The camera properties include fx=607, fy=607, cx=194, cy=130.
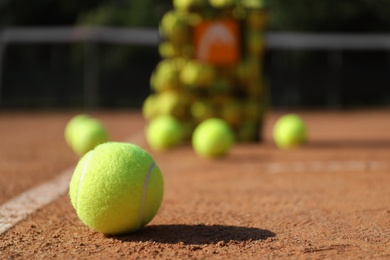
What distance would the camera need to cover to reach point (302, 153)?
29.6ft

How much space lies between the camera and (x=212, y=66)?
33.6 feet

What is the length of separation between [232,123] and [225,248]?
22.6ft

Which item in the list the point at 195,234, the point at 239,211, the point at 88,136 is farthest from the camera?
the point at 88,136

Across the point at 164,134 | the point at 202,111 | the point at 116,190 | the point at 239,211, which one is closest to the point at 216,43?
the point at 202,111

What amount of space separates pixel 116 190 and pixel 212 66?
21.9 feet

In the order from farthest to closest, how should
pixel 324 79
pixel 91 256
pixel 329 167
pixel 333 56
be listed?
1. pixel 333 56
2. pixel 324 79
3. pixel 329 167
4. pixel 91 256

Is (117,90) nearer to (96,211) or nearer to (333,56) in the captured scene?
(333,56)

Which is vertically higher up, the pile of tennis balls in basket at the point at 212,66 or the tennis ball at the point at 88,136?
the pile of tennis balls in basket at the point at 212,66

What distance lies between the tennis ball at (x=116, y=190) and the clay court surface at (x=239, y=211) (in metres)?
0.12

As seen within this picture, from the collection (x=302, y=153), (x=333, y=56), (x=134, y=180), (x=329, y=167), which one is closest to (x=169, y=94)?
(x=302, y=153)

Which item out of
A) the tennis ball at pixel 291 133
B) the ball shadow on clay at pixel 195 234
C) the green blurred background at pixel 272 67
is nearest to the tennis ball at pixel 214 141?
the tennis ball at pixel 291 133

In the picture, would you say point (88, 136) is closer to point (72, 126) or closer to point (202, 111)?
point (72, 126)

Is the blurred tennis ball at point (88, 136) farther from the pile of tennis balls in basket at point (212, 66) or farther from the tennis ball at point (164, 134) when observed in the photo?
the pile of tennis balls in basket at point (212, 66)

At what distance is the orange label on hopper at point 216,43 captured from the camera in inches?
401
